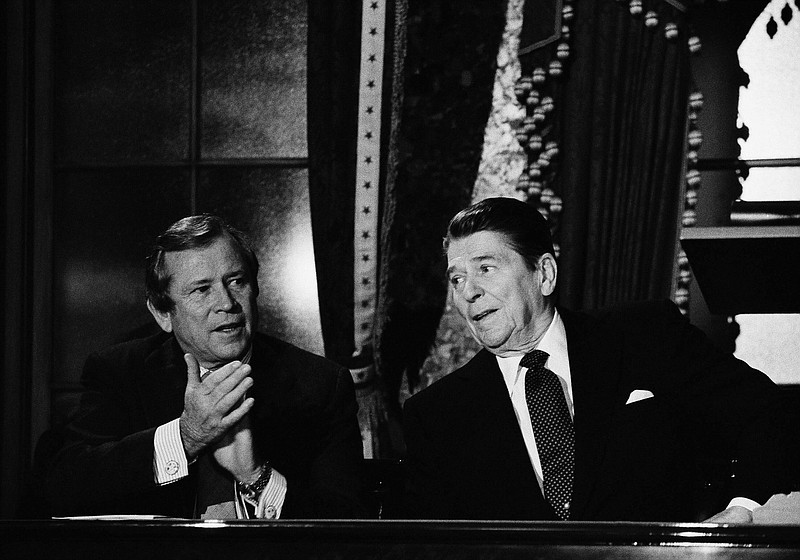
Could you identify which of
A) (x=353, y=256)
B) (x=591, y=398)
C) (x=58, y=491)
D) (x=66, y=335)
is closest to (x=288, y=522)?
(x=591, y=398)

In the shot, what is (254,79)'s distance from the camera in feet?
10.6

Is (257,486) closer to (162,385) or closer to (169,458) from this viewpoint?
→ (169,458)

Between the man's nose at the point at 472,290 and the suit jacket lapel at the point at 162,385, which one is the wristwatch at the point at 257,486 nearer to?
the suit jacket lapel at the point at 162,385

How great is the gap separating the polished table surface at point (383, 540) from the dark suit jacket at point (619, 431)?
2.81 ft

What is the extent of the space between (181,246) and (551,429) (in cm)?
87

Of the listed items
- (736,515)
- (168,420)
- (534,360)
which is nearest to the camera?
(736,515)

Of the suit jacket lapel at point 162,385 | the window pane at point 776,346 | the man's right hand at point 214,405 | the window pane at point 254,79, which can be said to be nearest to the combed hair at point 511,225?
the man's right hand at point 214,405

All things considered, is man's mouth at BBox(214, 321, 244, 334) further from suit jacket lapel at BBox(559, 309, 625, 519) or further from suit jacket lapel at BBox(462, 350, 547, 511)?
suit jacket lapel at BBox(559, 309, 625, 519)

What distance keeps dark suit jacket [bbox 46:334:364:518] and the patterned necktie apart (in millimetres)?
383

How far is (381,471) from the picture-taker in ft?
6.91

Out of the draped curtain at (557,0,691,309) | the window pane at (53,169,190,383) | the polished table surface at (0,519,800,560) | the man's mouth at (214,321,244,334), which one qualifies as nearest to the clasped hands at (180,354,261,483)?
the man's mouth at (214,321,244,334)

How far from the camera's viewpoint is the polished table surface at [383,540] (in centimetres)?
90

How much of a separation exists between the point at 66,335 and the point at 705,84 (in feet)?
7.35

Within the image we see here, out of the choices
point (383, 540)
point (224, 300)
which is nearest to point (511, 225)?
Answer: point (224, 300)
